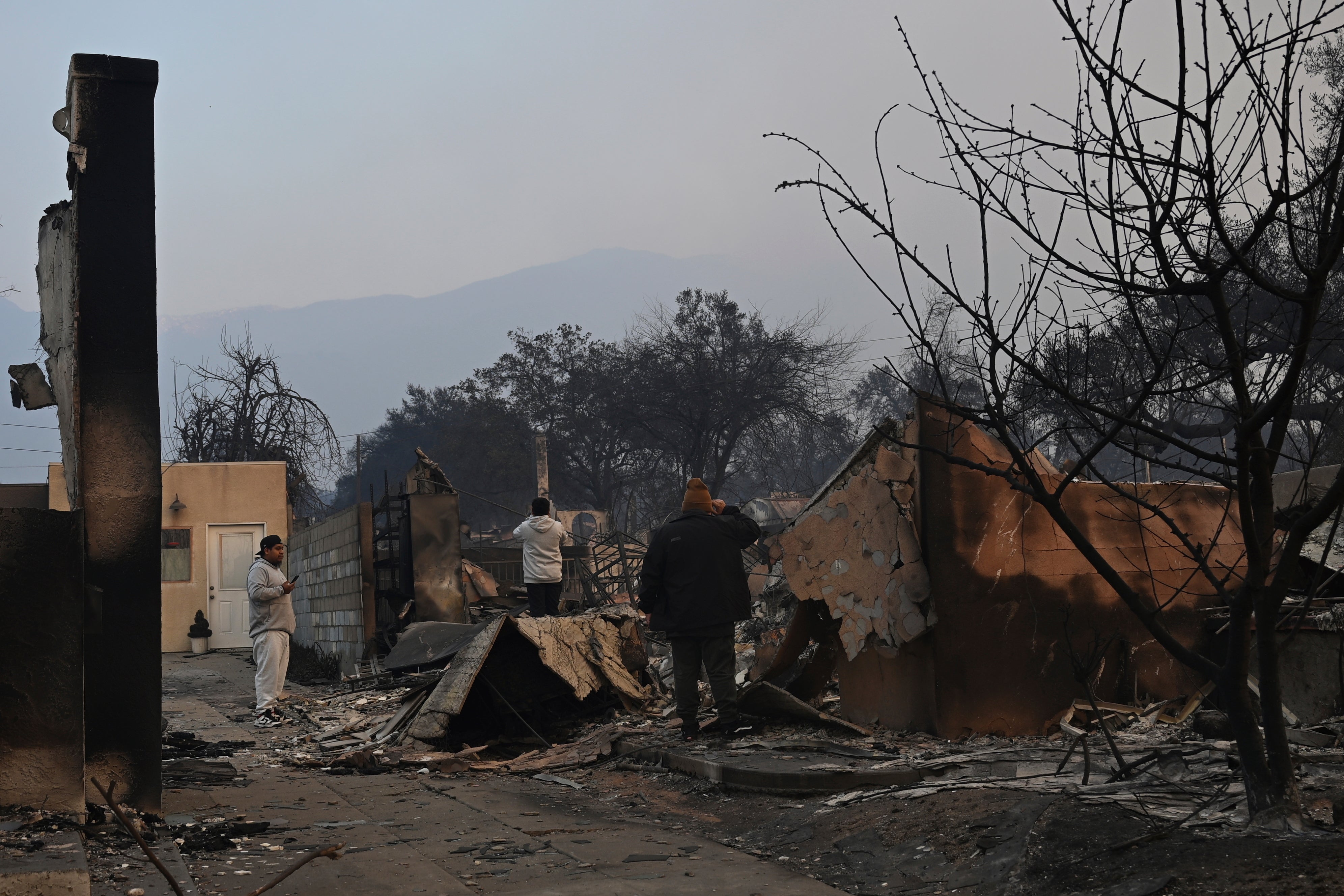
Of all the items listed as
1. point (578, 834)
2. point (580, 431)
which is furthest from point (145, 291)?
point (580, 431)

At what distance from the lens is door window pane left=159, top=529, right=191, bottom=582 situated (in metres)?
22.3

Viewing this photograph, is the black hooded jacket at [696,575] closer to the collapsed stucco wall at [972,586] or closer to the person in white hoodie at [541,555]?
the collapsed stucco wall at [972,586]

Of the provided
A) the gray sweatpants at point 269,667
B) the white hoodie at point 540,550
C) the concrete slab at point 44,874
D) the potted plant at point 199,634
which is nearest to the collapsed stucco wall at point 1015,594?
the concrete slab at point 44,874

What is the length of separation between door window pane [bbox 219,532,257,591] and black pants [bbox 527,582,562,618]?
12.1 meters

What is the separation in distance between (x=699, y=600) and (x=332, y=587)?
10.4 m

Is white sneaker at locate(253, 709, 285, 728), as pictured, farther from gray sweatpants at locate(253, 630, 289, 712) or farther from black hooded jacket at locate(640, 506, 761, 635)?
black hooded jacket at locate(640, 506, 761, 635)

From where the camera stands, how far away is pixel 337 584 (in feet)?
53.8

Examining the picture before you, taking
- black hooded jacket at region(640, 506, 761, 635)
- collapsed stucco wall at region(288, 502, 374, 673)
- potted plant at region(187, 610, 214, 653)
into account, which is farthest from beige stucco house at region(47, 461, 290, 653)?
black hooded jacket at region(640, 506, 761, 635)

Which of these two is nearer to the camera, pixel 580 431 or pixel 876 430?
pixel 876 430

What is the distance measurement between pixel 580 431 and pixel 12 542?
132 ft

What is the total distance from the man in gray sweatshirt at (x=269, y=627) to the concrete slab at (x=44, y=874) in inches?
272

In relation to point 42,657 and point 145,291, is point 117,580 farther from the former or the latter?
point 145,291

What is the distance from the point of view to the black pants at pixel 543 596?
12445 mm

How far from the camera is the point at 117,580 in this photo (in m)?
5.62
